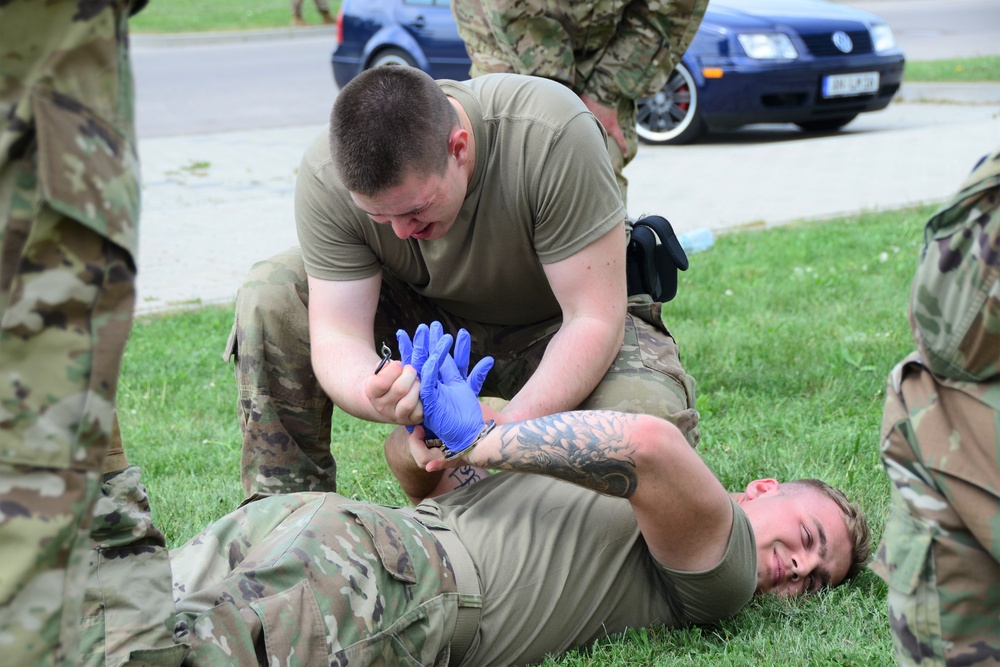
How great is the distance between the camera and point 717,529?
8.50 feet

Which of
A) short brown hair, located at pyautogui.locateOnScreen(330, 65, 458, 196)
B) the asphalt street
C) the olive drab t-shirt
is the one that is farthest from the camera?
the asphalt street

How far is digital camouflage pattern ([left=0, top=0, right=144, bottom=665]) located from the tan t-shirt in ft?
3.86

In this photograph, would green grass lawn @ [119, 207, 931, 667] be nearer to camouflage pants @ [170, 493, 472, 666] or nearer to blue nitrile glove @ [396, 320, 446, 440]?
camouflage pants @ [170, 493, 472, 666]

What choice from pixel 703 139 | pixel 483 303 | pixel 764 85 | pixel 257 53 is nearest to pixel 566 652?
pixel 483 303

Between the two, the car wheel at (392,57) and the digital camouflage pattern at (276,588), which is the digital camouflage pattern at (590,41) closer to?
the digital camouflage pattern at (276,588)

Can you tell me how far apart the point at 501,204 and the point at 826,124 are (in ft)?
25.4

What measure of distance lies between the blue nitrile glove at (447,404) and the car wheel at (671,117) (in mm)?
7081

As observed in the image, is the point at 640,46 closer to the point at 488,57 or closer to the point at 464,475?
the point at 488,57

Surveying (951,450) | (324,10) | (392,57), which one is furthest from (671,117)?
(324,10)

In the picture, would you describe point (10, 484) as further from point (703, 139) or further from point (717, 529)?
point (703, 139)

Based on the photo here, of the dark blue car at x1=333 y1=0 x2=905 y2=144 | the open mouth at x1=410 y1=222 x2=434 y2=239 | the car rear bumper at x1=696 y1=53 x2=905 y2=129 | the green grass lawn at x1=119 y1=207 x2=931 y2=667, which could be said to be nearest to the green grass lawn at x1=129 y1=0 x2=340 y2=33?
the dark blue car at x1=333 y1=0 x2=905 y2=144

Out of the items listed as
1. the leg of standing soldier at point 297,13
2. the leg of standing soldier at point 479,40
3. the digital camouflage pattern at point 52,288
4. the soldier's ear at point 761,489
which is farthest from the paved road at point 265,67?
the digital camouflage pattern at point 52,288

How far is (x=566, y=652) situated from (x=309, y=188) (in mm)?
1470

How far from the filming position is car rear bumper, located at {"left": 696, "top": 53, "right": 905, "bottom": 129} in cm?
910
